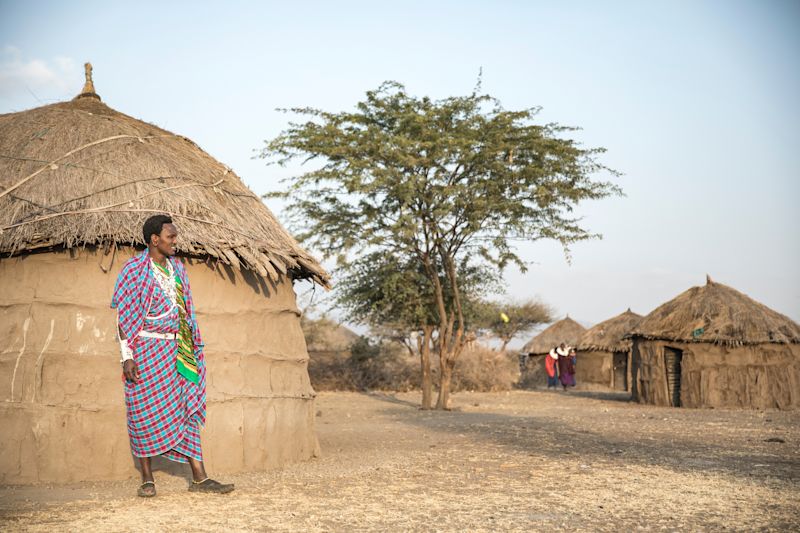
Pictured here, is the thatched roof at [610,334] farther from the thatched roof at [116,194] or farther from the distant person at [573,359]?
the thatched roof at [116,194]

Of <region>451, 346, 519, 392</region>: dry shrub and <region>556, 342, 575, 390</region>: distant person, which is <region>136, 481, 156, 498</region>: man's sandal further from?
<region>556, 342, 575, 390</region>: distant person

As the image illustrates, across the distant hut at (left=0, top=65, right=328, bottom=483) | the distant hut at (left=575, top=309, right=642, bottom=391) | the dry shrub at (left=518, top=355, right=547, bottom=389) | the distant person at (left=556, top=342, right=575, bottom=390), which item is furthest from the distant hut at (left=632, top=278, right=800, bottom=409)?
the distant hut at (left=0, top=65, right=328, bottom=483)

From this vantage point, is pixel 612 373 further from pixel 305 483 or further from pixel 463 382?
pixel 305 483

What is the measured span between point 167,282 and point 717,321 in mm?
14696

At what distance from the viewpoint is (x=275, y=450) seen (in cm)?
710

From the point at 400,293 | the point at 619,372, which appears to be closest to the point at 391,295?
the point at 400,293

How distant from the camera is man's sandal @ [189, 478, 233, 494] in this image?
215 inches

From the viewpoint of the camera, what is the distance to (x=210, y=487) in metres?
5.48

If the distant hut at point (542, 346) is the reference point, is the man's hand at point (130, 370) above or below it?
below

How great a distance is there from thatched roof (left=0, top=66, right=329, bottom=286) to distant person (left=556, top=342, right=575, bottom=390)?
1950 cm

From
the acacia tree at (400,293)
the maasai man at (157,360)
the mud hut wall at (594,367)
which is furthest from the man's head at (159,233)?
the mud hut wall at (594,367)

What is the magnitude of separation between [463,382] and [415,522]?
19434 millimetres

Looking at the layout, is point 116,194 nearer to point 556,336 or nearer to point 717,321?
point 717,321

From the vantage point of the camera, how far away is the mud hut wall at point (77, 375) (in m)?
6.04
